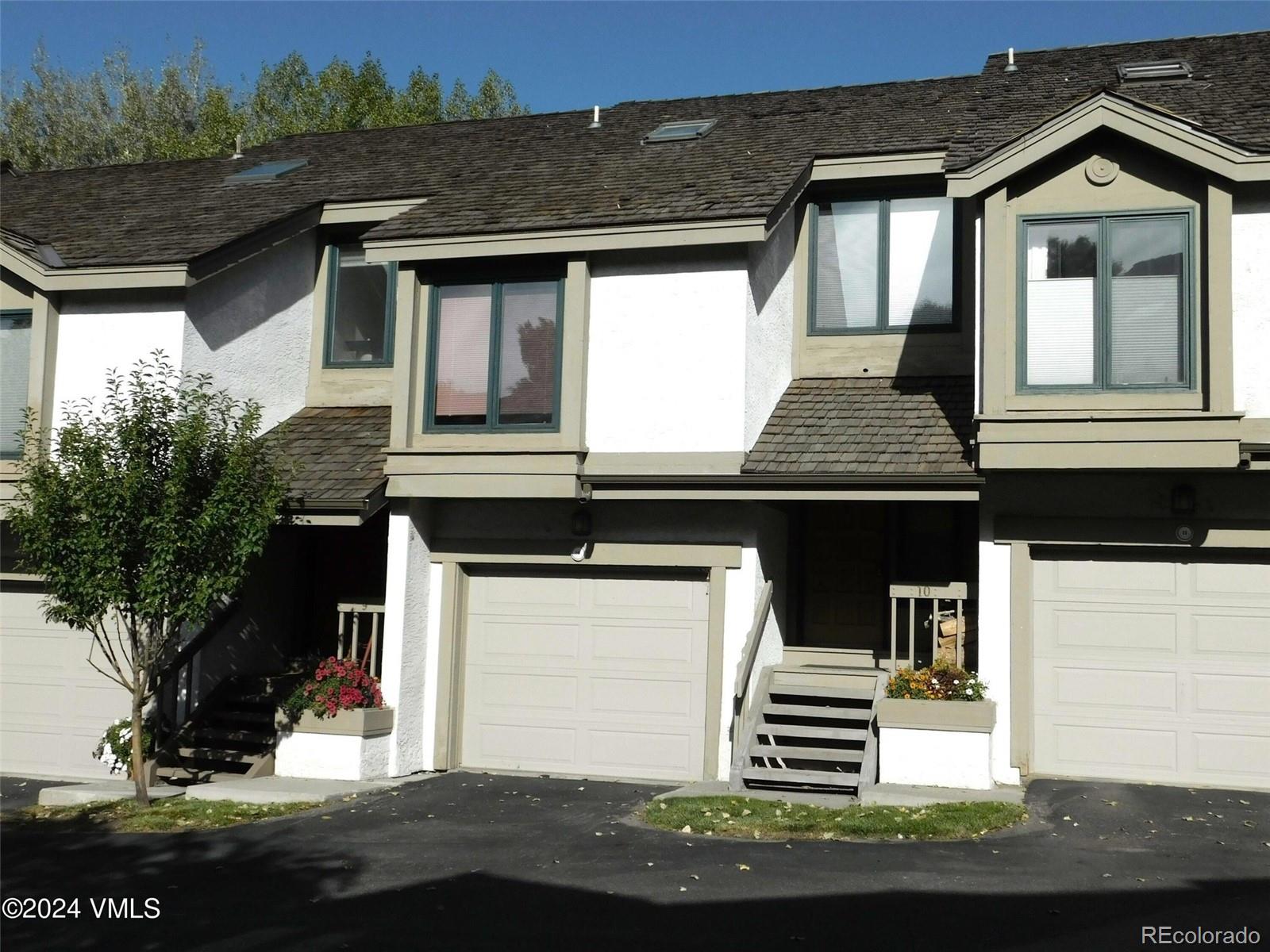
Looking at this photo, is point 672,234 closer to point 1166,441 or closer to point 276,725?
point 1166,441

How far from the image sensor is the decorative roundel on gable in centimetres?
1210

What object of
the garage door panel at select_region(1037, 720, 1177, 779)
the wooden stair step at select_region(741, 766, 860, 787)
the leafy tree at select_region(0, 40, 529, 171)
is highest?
the leafy tree at select_region(0, 40, 529, 171)

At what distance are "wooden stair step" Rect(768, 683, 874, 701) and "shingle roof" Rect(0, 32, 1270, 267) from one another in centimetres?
473

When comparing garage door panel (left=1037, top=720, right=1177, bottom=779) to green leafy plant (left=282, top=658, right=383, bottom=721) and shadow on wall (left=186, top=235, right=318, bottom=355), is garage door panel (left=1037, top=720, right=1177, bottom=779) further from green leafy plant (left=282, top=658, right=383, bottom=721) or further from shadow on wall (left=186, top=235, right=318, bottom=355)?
shadow on wall (left=186, top=235, right=318, bottom=355)

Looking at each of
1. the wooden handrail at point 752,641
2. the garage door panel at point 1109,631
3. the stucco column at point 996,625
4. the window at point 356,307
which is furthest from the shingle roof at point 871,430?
the window at point 356,307

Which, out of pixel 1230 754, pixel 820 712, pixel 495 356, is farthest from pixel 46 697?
pixel 1230 754

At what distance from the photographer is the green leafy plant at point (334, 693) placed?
1332cm

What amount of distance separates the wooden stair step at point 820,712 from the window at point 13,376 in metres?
8.95

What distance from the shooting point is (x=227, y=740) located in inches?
561

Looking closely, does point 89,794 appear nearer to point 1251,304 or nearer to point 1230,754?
point 1230,754

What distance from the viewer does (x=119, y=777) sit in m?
14.7

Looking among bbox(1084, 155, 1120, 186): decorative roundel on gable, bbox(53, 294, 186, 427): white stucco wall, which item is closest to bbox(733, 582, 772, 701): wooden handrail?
bbox(1084, 155, 1120, 186): decorative roundel on gable

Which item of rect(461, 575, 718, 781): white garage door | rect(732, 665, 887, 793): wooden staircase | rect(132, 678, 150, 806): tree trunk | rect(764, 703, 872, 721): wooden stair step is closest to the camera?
rect(732, 665, 887, 793): wooden staircase

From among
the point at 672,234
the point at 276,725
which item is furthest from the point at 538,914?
the point at 672,234
